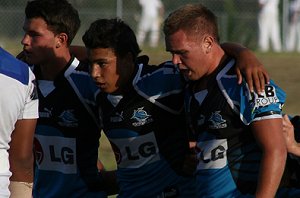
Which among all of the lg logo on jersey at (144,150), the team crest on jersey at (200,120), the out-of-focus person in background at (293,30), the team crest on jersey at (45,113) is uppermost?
the team crest on jersey at (200,120)

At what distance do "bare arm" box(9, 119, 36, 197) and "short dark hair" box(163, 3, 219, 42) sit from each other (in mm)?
1021

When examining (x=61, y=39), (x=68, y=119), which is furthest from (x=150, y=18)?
(x=68, y=119)

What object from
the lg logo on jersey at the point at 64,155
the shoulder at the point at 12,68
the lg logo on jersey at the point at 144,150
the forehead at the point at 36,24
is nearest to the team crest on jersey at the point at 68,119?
the lg logo on jersey at the point at 64,155

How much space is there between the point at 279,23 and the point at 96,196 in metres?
17.4

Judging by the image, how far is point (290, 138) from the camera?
233 inches

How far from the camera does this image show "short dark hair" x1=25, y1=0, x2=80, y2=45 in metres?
6.73

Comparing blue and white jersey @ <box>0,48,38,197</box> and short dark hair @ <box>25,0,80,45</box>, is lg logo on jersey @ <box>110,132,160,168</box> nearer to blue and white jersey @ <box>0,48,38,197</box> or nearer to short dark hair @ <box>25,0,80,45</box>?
short dark hair @ <box>25,0,80,45</box>

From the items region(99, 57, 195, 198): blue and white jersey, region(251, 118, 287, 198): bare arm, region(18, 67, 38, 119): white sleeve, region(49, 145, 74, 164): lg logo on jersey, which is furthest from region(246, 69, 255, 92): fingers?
region(49, 145, 74, 164): lg logo on jersey

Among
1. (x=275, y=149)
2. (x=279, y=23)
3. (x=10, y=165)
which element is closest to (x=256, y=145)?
(x=275, y=149)

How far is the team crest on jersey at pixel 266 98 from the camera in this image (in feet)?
18.3

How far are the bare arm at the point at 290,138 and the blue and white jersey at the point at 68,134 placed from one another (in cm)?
132

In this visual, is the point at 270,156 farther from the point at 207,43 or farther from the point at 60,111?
the point at 60,111

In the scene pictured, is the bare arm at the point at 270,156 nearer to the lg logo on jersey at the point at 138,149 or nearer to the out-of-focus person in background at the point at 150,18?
the lg logo on jersey at the point at 138,149

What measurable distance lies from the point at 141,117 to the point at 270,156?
108 centimetres
